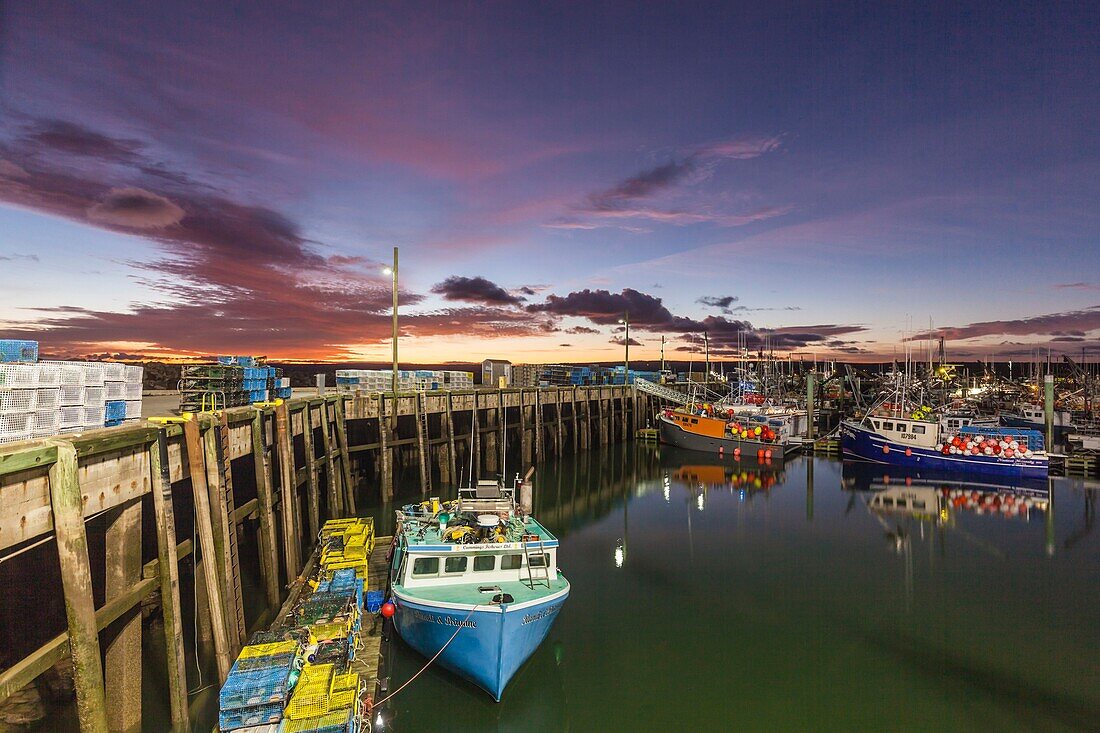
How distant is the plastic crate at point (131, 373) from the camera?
1327 centimetres

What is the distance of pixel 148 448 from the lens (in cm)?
1089

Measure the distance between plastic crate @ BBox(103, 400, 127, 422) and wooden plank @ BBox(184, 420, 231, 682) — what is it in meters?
2.45

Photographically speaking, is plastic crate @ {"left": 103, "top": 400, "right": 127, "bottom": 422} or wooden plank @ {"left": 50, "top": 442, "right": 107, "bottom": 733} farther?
plastic crate @ {"left": 103, "top": 400, "right": 127, "bottom": 422}

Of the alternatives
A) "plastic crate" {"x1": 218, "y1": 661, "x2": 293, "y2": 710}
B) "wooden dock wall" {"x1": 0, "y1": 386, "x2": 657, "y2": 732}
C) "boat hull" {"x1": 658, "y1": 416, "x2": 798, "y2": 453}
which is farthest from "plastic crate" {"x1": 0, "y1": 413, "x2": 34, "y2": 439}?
"boat hull" {"x1": 658, "y1": 416, "x2": 798, "y2": 453}

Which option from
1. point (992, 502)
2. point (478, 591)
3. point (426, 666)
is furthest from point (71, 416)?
point (992, 502)

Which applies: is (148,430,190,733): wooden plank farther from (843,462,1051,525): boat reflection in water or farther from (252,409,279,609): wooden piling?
(843,462,1051,525): boat reflection in water

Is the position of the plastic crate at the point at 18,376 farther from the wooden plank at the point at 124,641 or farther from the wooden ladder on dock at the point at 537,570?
the wooden ladder on dock at the point at 537,570

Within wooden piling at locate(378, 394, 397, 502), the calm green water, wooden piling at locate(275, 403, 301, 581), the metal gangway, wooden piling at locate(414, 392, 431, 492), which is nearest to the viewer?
the calm green water

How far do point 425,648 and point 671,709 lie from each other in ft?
20.1

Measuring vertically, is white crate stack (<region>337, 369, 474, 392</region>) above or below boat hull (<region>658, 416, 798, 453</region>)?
above

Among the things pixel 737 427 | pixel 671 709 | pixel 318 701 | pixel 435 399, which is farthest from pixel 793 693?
pixel 737 427

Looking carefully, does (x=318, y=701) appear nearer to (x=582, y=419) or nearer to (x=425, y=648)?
(x=425, y=648)

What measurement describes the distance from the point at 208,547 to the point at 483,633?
6.40 metres

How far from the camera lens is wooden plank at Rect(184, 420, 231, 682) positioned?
11383 millimetres
